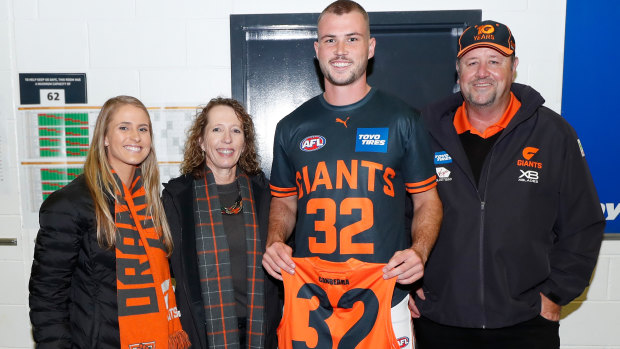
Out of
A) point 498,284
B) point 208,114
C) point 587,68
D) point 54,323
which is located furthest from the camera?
point 587,68

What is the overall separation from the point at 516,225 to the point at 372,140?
2.38ft

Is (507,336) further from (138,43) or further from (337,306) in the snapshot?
(138,43)

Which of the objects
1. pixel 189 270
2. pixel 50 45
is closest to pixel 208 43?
pixel 50 45

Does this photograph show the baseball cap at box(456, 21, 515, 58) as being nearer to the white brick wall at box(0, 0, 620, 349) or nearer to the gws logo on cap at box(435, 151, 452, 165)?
the gws logo on cap at box(435, 151, 452, 165)

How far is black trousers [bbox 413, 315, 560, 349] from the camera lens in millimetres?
1855

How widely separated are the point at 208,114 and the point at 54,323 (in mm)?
1081

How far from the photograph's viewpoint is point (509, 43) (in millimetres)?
1900

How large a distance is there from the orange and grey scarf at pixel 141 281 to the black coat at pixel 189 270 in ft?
0.19

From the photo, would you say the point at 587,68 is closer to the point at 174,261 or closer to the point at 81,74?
the point at 174,261

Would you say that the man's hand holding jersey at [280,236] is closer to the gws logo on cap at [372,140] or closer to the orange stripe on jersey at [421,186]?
the gws logo on cap at [372,140]

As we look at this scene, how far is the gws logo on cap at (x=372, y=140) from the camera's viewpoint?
5.75 feet

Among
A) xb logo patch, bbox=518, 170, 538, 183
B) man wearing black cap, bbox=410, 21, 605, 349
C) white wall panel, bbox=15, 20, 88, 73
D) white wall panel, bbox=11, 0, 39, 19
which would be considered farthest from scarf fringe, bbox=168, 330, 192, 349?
white wall panel, bbox=11, 0, 39, 19

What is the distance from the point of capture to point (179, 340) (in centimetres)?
190

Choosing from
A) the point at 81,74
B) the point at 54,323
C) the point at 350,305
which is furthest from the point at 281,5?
the point at 54,323
